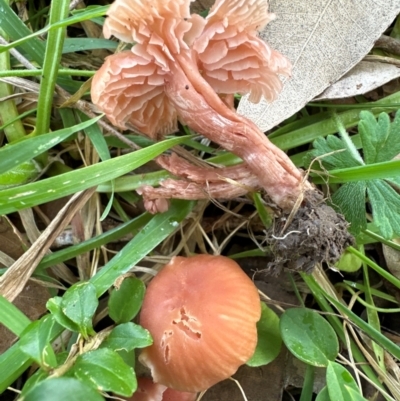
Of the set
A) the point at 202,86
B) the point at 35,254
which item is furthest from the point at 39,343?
the point at 202,86

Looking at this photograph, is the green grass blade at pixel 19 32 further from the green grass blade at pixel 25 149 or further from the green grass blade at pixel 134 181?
the green grass blade at pixel 134 181

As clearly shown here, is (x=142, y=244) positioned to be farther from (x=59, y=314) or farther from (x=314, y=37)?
(x=314, y=37)

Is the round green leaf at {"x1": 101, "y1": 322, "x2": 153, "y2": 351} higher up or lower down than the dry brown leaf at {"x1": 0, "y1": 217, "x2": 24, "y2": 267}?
lower down

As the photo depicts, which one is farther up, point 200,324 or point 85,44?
point 85,44

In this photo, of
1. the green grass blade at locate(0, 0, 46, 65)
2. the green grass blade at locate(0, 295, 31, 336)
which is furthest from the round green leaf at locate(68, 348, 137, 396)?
the green grass blade at locate(0, 0, 46, 65)

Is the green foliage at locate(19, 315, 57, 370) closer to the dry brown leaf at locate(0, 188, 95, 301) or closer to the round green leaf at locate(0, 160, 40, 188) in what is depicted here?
the dry brown leaf at locate(0, 188, 95, 301)

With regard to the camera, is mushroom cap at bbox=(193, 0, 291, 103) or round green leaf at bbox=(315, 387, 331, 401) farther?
round green leaf at bbox=(315, 387, 331, 401)

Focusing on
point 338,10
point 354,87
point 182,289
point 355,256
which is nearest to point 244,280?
point 182,289
